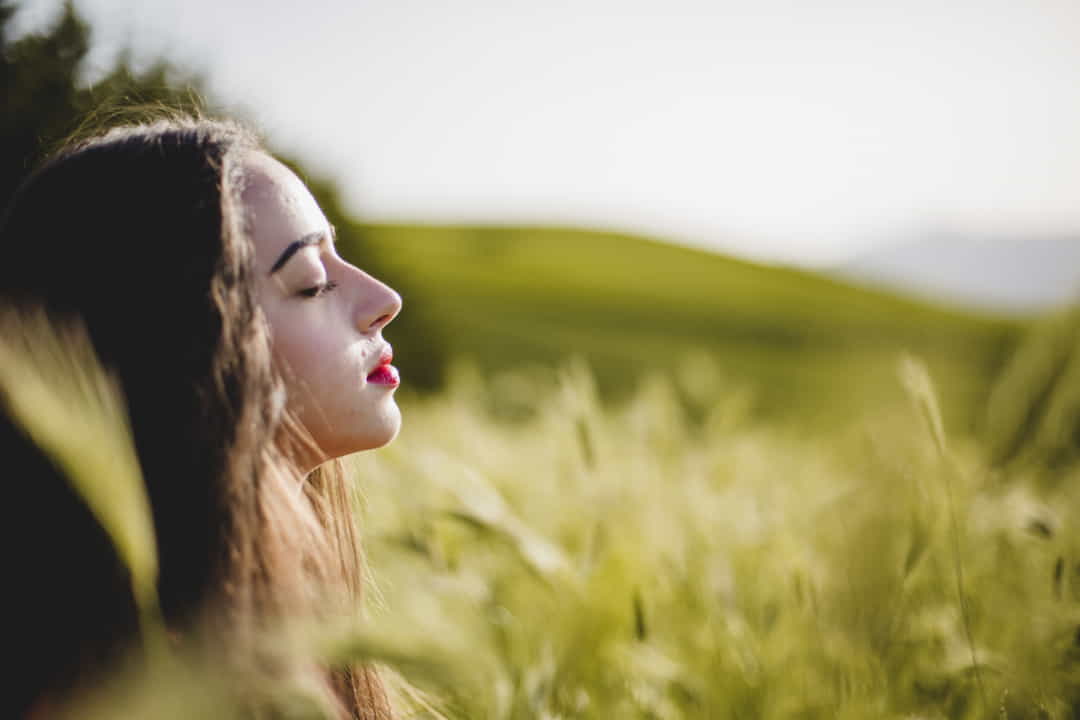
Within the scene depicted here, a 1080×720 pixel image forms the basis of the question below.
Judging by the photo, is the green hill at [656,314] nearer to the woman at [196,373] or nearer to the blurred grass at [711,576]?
the blurred grass at [711,576]

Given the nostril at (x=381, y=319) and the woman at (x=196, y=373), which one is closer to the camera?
the woman at (x=196, y=373)

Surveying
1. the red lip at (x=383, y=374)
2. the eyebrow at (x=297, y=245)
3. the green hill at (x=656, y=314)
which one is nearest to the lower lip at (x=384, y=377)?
the red lip at (x=383, y=374)

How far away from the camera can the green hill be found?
16.5 feet

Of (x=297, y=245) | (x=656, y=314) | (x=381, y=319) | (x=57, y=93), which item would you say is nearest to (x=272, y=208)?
(x=297, y=245)

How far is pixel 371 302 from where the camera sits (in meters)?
0.77

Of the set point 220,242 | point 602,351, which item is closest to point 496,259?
point 602,351

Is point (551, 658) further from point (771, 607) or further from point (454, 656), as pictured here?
point (454, 656)

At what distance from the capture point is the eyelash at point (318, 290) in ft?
2.40

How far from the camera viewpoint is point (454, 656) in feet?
1.28

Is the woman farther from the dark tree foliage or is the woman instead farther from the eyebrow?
the dark tree foliage

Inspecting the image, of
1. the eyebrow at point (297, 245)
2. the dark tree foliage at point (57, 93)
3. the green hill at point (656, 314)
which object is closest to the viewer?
the eyebrow at point (297, 245)

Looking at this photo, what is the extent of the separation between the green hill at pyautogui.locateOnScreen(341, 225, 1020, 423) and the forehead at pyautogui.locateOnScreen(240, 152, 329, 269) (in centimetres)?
153

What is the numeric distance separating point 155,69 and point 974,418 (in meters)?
1.67

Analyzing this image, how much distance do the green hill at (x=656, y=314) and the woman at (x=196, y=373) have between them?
1562 millimetres
